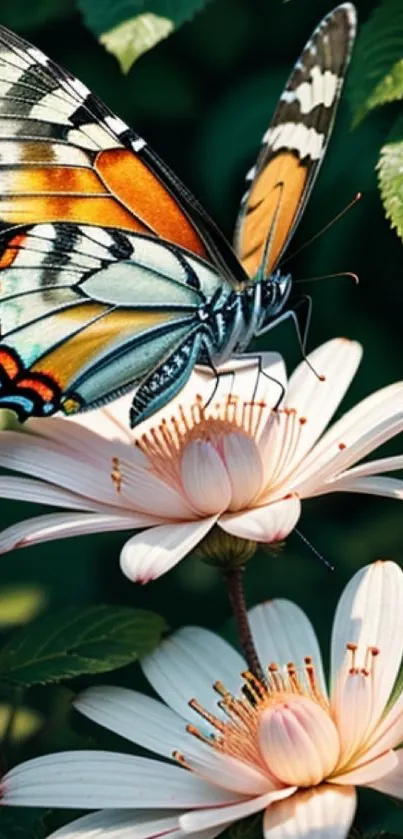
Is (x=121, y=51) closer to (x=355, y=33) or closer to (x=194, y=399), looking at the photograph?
(x=355, y=33)

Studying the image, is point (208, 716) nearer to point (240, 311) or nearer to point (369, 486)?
point (369, 486)

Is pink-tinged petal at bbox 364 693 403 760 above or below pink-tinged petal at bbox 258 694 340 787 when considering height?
below

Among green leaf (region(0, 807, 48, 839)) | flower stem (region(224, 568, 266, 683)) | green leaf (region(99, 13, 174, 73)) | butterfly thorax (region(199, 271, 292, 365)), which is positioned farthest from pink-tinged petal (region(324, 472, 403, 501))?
green leaf (region(99, 13, 174, 73))

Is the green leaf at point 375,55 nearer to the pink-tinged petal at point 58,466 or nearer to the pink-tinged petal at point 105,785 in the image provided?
the pink-tinged petal at point 58,466

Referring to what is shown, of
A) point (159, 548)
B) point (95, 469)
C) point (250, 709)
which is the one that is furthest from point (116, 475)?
point (250, 709)

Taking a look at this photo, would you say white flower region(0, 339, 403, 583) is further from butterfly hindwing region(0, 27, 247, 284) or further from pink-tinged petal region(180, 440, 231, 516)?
butterfly hindwing region(0, 27, 247, 284)
